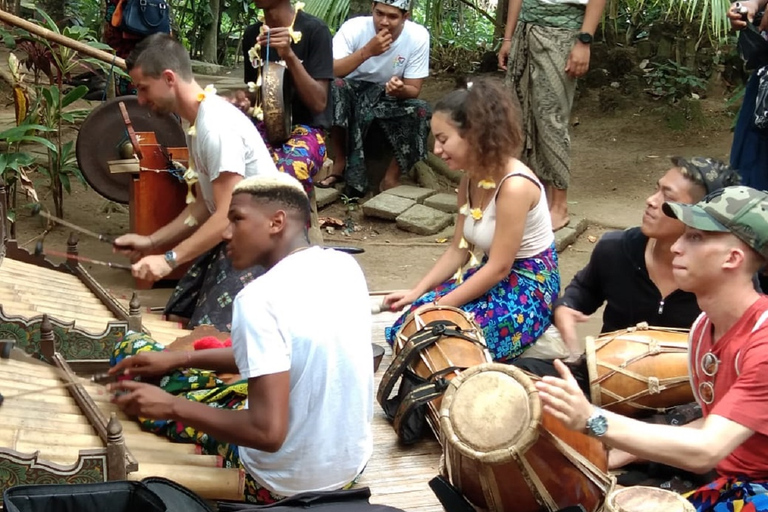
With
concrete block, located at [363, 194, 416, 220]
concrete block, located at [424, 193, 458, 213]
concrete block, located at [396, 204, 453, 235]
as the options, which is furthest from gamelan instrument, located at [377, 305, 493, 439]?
concrete block, located at [424, 193, 458, 213]

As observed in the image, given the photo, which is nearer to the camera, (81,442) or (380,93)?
(81,442)

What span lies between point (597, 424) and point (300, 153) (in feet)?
9.84

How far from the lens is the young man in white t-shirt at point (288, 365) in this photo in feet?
7.45

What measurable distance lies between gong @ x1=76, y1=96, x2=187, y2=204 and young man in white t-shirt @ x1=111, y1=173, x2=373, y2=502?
321 cm

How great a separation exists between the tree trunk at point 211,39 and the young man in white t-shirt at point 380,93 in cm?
421

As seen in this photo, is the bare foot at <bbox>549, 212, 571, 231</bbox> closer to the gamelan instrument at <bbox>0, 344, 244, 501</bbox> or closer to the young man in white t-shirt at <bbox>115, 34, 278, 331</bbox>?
the young man in white t-shirt at <bbox>115, 34, 278, 331</bbox>

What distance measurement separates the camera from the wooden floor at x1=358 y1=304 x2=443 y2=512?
3.08 m

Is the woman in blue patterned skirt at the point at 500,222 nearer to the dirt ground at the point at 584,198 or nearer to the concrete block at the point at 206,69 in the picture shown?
the dirt ground at the point at 584,198

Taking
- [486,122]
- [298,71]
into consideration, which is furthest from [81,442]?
[298,71]

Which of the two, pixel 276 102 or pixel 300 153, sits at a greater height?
pixel 276 102

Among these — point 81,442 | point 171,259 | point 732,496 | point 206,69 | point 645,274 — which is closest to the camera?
point 732,496

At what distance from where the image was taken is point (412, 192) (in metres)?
7.32

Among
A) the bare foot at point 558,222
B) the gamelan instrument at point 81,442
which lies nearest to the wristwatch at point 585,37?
the bare foot at point 558,222

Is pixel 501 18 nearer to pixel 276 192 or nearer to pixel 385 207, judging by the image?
pixel 385 207
